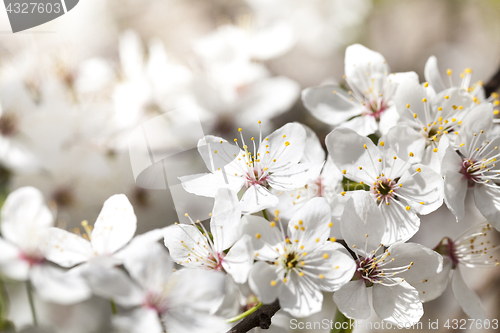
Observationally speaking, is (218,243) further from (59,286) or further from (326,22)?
(326,22)

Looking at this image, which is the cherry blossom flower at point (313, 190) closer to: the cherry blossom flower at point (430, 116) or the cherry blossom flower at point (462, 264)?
the cherry blossom flower at point (430, 116)

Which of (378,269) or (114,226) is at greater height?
(114,226)

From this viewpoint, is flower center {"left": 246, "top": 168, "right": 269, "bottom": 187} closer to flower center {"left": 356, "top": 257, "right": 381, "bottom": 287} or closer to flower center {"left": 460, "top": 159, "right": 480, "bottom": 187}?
flower center {"left": 356, "top": 257, "right": 381, "bottom": 287}

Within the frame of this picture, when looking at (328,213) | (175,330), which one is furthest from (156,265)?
(328,213)

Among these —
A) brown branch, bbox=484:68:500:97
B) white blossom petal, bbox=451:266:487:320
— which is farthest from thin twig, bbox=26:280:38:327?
Result: brown branch, bbox=484:68:500:97

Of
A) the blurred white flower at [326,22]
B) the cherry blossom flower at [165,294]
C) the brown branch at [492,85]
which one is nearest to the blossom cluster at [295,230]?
the cherry blossom flower at [165,294]

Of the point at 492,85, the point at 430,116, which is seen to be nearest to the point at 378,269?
the point at 430,116
